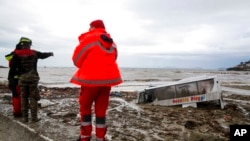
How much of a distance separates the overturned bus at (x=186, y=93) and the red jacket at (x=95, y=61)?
296 inches

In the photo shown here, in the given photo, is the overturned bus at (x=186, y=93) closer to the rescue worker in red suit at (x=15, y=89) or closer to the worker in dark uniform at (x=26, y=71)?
the rescue worker in red suit at (x=15, y=89)

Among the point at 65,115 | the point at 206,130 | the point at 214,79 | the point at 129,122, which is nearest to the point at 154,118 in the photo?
the point at 129,122

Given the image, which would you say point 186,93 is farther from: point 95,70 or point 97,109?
point 95,70

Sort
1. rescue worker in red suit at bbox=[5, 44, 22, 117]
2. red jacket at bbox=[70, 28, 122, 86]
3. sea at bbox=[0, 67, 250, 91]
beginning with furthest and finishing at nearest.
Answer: sea at bbox=[0, 67, 250, 91] < rescue worker in red suit at bbox=[5, 44, 22, 117] < red jacket at bbox=[70, 28, 122, 86]

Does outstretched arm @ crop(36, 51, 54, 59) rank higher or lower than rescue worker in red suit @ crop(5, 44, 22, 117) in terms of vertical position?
higher

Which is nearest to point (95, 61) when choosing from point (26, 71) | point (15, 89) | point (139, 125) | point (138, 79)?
point (26, 71)

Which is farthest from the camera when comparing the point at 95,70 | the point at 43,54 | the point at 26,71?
the point at 43,54

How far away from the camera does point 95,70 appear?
14.1 ft

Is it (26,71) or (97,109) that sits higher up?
(26,71)

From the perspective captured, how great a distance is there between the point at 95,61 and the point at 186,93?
322 inches

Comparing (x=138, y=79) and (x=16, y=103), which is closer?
(x=16, y=103)

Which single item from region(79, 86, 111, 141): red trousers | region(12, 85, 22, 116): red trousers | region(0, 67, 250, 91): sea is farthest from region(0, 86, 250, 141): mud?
region(0, 67, 250, 91): sea

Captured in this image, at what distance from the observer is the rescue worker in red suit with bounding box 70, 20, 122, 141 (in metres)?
4.31

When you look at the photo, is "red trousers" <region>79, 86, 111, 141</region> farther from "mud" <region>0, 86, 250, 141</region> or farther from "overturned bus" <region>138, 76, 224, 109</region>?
"overturned bus" <region>138, 76, 224, 109</region>
